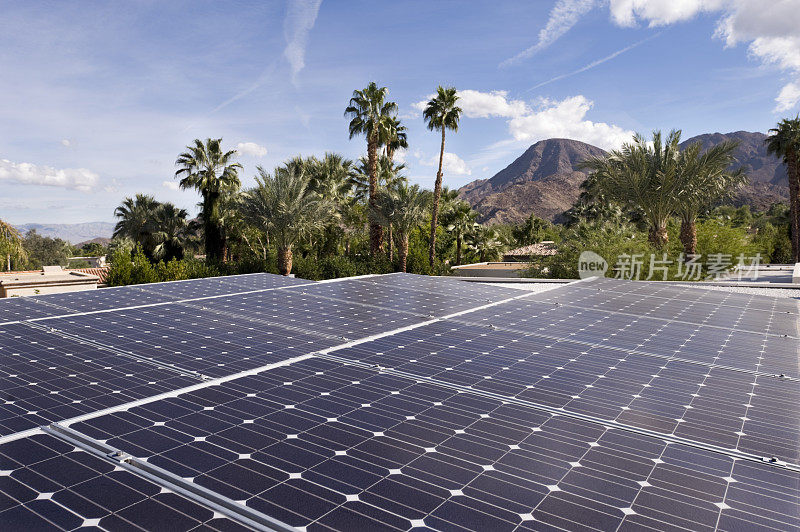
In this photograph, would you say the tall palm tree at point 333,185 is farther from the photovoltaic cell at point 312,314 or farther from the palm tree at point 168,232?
the photovoltaic cell at point 312,314

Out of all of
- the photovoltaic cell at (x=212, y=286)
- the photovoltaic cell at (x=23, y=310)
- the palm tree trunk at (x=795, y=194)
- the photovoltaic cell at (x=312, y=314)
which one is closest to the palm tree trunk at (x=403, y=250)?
the photovoltaic cell at (x=212, y=286)

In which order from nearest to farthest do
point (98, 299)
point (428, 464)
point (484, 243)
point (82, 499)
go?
1. point (82, 499)
2. point (428, 464)
3. point (98, 299)
4. point (484, 243)

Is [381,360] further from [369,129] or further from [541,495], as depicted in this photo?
[369,129]

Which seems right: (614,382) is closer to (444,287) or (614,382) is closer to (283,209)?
(444,287)

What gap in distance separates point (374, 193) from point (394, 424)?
102ft

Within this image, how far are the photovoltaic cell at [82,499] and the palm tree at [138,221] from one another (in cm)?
4520

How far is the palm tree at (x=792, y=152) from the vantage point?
135ft

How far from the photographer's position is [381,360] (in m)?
7.34

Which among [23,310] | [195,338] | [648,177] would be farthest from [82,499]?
[648,177]

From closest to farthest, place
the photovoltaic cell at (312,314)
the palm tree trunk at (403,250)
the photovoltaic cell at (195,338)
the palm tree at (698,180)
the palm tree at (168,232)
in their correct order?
the photovoltaic cell at (195,338)
the photovoltaic cell at (312,314)
the palm tree at (698,180)
the palm tree trunk at (403,250)
the palm tree at (168,232)

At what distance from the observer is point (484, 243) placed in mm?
50719

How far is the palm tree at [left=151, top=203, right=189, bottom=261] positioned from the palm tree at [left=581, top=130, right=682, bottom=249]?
116 ft

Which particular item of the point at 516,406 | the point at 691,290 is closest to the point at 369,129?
the point at 691,290

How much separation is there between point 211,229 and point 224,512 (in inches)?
1641
